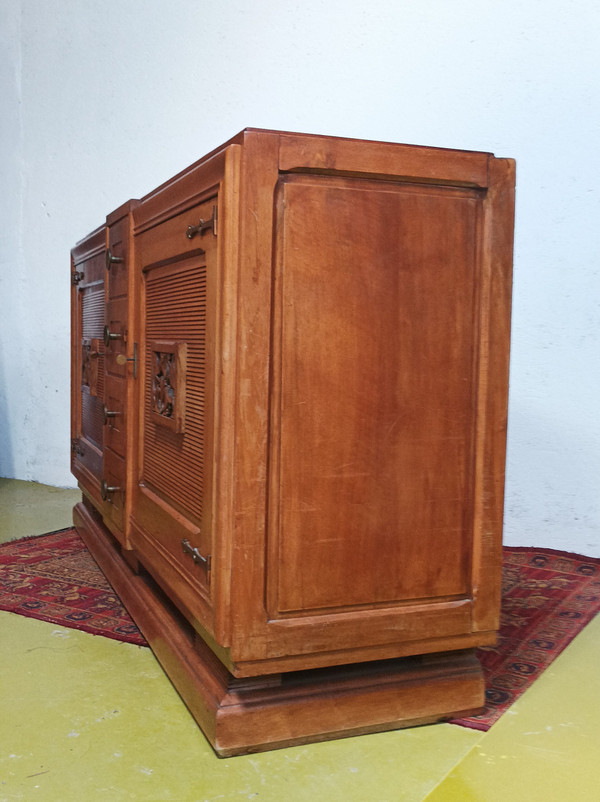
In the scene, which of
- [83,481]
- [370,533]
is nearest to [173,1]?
[83,481]

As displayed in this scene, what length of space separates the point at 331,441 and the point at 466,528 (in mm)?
377

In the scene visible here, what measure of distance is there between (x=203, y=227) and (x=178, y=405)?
0.44m

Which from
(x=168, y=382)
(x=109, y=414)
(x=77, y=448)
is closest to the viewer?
(x=168, y=382)

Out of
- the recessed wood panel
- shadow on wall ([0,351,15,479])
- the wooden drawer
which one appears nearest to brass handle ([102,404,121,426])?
the wooden drawer

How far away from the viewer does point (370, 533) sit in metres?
1.76

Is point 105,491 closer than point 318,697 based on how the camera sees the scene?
No

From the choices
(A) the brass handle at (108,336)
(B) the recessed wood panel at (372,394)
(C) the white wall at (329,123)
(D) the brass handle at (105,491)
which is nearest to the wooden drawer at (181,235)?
(B) the recessed wood panel at (372,394)

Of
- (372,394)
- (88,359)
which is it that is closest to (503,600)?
(372,394)

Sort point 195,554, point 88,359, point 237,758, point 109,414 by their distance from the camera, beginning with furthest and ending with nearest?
point 88,359 → point 109,414 → point 195,554 → point 237,758

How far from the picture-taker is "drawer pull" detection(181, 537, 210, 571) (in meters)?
1.75

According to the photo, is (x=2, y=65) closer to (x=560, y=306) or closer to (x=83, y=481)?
(x=83, y=481)

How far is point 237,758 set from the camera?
1.70 metres

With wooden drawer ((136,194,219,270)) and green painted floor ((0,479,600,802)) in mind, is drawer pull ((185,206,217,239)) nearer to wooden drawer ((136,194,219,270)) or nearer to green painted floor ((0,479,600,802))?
wooden drawer ((136,194,219,270))

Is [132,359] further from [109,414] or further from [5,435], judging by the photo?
[5,435]
